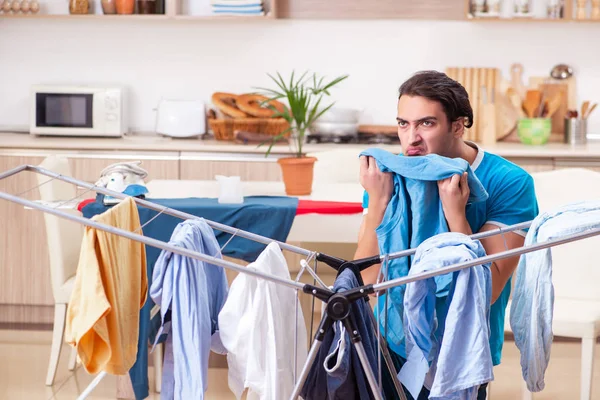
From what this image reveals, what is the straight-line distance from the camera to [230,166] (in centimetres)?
467

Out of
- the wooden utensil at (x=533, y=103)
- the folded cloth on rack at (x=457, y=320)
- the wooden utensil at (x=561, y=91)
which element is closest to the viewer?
the folded cloth on rack at (x=457, y=320)

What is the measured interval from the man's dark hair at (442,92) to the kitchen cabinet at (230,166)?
2865mm

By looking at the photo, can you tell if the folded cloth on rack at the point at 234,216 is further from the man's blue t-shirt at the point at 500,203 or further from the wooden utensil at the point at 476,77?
the wooden utensil at the point at 476,77

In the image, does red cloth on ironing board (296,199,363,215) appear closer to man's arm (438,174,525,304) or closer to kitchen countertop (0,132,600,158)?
kitchen countertop (0,132,600,158)

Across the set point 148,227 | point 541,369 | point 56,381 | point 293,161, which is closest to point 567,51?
point 293,161

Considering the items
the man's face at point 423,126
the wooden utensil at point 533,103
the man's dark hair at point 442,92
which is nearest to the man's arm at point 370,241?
the man's face at point 423,126

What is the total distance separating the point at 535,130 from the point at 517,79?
0.43 m

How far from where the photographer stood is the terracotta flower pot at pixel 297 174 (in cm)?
355

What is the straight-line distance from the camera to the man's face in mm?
1781

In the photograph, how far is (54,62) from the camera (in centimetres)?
537

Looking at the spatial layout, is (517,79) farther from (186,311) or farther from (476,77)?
(186,311)

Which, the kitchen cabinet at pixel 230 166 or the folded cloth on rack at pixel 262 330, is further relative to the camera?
the kitchen cabinet at pixel 230 166

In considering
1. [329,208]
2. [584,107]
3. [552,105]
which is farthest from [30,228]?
[584,107]

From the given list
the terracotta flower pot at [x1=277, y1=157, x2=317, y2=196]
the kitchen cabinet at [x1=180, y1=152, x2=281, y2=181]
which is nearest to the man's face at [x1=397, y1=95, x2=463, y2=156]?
the terracotta flower pot at [x1=277, y1=157, x2=317, y2=196]
